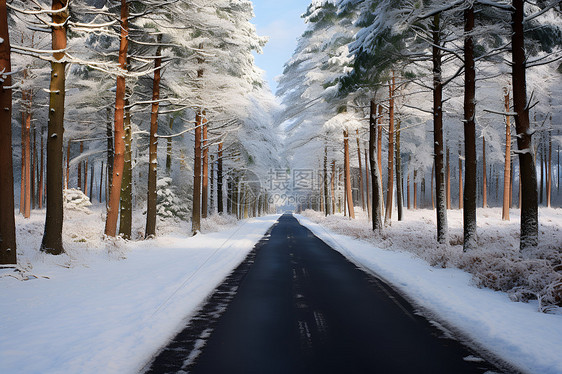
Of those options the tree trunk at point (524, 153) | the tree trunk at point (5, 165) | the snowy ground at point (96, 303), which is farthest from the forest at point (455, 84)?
the tree trunk at point (5, 165)

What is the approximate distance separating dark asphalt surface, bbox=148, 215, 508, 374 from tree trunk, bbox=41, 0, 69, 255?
463 centimetres

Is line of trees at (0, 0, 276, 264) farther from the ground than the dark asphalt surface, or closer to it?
farther from the ground

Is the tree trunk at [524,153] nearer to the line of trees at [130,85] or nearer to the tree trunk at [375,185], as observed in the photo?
the line of trees at [130,85]

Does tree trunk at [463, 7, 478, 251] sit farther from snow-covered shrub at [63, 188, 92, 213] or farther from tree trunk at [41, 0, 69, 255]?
snow-covered shrub at [63, 188, 92, 213]

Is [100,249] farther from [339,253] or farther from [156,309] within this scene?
[339,253]

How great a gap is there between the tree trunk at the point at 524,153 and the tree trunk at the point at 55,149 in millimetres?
11035

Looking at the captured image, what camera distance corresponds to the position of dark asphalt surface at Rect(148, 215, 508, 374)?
3.97 metres

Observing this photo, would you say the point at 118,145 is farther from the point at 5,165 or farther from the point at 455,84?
the point at 455,84

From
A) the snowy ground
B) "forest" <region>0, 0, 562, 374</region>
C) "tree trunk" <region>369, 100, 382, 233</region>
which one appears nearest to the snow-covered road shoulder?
"forest" <region>0, 0, 562, 374</region>

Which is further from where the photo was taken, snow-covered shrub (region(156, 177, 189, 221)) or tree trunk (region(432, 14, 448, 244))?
snow-covered shrub (region(156, 177, 189, 221))

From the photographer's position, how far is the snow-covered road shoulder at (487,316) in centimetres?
432

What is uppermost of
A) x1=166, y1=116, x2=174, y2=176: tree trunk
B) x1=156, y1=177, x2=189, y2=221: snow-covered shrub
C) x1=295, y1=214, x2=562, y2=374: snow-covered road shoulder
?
x1=166, y1=116, x2=174, y2=176: tree trunk

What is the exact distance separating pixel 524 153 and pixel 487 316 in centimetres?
497

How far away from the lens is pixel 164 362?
4.09 meters
